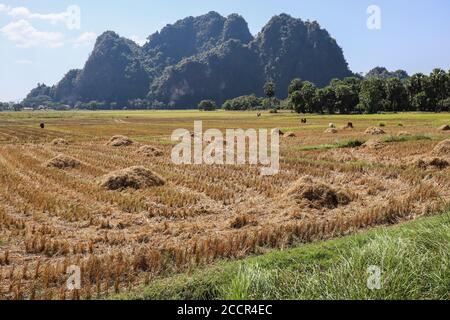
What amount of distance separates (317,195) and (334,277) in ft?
22.1

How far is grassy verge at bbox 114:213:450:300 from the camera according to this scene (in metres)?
5.77

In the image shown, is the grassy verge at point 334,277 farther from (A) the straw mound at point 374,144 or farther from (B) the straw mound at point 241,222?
(A) the straw mound at point 374,144

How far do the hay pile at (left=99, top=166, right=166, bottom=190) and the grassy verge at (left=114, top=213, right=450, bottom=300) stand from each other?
802 cm

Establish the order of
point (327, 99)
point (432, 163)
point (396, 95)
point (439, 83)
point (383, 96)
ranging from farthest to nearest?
point (327, 99)
point (383, 96)
point (396, 95)
point (439, 83)
point (432, 163)

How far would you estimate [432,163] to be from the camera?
59.9 feet

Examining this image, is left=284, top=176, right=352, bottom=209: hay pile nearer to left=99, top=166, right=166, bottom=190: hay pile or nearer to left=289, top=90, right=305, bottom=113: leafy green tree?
left=99, top=166, right=166, bottom=190: hay pile

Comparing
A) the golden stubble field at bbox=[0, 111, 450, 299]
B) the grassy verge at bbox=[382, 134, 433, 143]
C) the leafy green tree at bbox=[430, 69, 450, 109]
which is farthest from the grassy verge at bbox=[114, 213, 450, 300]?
the leafy green tree at bbox=[430, 69, 450, 109]

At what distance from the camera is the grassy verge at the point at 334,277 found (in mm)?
5766

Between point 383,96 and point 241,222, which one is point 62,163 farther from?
point 383,96

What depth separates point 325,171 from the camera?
1850cm

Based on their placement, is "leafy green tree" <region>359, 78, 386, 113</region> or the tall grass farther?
"leafy green tree" <region>359, 78, 386, 113</region>

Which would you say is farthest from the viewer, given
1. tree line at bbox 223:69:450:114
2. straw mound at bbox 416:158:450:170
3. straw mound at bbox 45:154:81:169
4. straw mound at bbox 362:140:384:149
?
tree line at bbox 223:69:450:114

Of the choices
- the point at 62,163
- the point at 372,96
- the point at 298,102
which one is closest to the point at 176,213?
the point at 62,163
